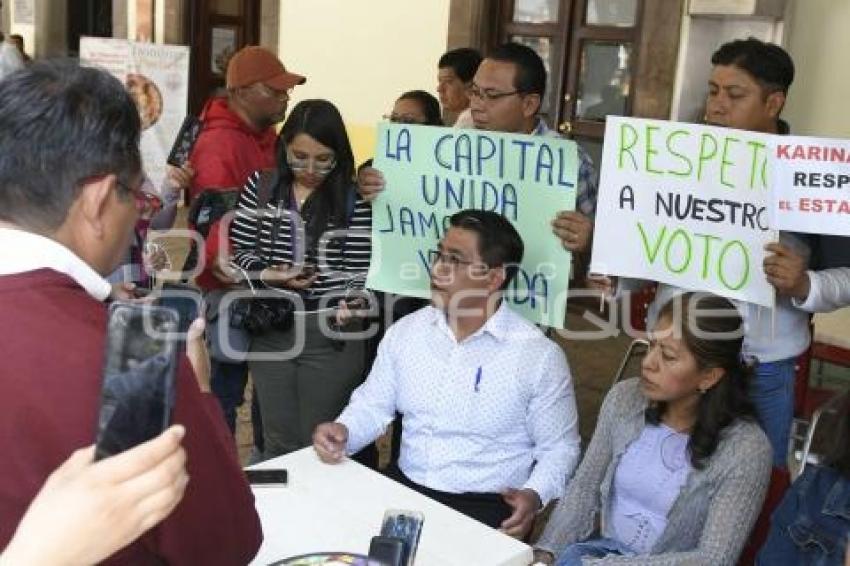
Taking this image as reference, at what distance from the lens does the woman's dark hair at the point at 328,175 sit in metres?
2.97

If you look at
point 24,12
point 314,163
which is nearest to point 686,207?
point 314,163

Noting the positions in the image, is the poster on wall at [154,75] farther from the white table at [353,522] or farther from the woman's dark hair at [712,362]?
the woman's dark hair at [712,362]

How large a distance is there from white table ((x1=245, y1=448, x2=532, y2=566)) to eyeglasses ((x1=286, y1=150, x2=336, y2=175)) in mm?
1154

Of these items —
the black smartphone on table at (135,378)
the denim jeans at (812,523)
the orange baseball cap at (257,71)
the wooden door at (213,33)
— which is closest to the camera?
the black smartphone on table at (135,378)

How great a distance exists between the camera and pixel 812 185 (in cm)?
238

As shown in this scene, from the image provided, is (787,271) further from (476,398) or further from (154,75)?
(154,75)

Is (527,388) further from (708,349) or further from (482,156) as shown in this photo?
(482,156)

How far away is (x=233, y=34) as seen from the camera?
400 inches

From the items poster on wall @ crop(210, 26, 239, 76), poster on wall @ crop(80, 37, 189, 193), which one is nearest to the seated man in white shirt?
poster on wall @ crop(80, 37, 189, 193)

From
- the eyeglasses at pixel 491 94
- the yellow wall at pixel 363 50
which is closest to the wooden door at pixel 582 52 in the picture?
the yellow wall at pixel 363 50

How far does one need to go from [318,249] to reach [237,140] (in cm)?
83

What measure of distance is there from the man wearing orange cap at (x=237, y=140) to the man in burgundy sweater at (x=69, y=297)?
2063mm

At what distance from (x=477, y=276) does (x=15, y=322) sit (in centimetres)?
164

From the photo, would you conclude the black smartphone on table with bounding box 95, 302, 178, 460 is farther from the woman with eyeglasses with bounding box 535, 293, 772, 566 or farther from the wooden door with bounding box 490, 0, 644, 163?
the wooden door with bounding box 490, 0, 644, 163
